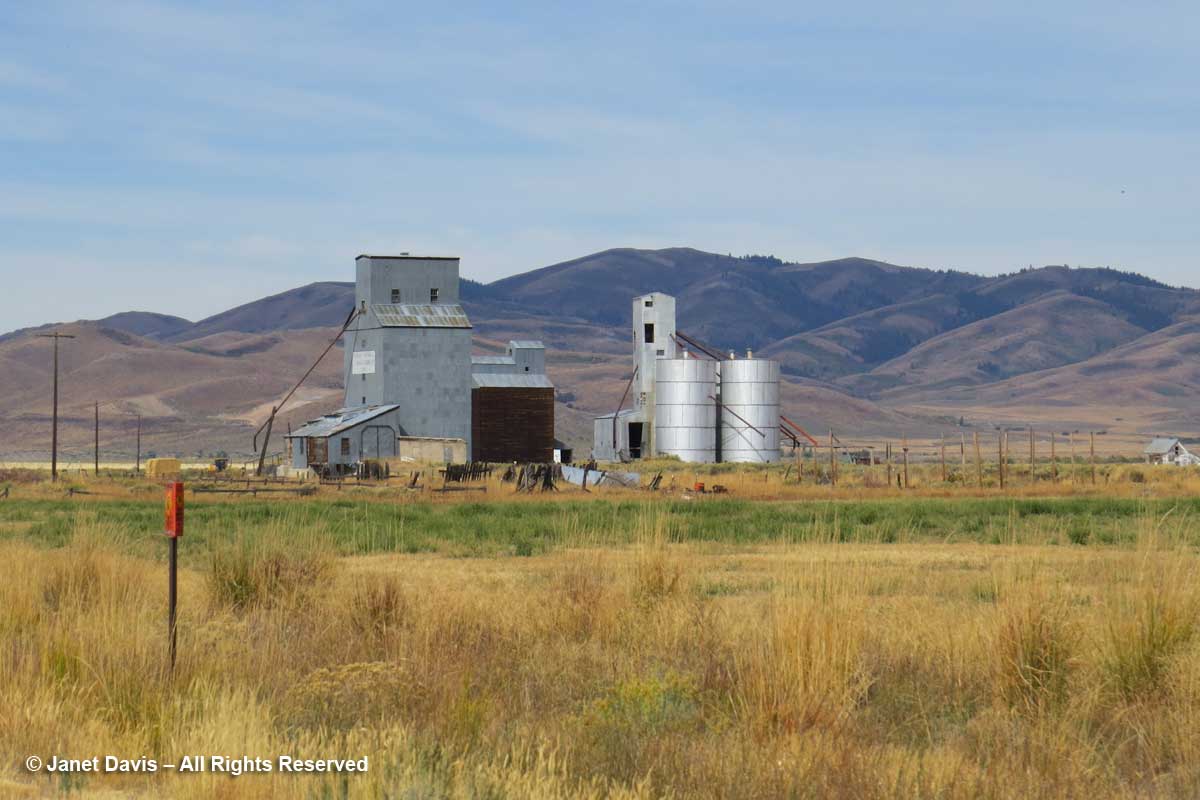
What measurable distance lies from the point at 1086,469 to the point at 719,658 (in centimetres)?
6573

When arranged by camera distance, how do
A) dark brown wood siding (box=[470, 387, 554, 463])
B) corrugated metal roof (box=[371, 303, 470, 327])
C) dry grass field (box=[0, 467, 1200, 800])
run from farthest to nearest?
dark brown wood siding (box=[470, 387, 554, 463])
corrugated metal roof (box=[371, 303, 470, 327])
dry grass field (box=[0, 467, 1200, 800])

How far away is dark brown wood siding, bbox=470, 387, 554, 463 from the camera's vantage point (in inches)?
2936

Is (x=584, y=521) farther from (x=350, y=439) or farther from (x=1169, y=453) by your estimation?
(x=1169, y=453)

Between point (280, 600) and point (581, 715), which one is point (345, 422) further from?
point (581, 715)

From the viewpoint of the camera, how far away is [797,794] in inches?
352

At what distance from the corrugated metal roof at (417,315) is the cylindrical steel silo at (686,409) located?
591 inches

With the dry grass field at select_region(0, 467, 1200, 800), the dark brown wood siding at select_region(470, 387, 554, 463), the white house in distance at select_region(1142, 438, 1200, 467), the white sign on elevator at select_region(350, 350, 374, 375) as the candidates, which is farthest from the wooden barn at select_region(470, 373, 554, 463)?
the dry grass field at select_region(0, 467, 1200, 800)

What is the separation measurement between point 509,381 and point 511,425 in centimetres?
265

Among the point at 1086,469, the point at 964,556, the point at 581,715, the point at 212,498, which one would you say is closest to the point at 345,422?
the point at 212,498

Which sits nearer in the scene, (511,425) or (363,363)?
(363,363)

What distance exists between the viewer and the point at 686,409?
82.1 meters

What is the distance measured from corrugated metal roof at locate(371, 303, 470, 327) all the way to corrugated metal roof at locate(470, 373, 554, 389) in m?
4.33

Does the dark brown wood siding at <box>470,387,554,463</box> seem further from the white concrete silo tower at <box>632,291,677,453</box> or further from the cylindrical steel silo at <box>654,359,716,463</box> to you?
Result: the white concrete silo tower at <box>632,291,677,453</box>

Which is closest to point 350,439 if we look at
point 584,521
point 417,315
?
point 417,315
